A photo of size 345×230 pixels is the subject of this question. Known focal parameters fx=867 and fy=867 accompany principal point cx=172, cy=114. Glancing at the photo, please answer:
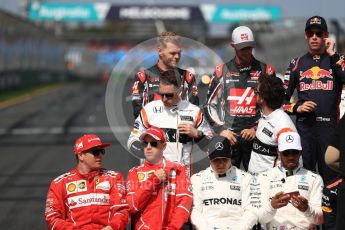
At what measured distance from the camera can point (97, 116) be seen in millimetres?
32719

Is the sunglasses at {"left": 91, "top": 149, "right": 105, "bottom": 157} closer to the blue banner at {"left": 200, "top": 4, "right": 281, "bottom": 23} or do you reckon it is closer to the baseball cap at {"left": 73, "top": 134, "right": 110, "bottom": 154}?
the baseball cap at {"left": 73, "top": 134, "right": 110, "bottom": 154}

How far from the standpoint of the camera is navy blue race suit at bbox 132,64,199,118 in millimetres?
9594

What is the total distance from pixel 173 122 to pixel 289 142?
54.8 inches

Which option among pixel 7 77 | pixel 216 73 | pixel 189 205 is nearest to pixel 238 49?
pixel 216 73

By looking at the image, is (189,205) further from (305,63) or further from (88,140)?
(305,63)

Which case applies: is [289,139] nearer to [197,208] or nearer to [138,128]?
[197,208]

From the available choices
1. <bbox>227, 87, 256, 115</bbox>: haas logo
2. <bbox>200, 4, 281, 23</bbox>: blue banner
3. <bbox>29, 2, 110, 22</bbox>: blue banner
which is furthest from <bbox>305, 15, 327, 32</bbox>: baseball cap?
<bbox>29, 2, 110, 22</bbox>: blue banner

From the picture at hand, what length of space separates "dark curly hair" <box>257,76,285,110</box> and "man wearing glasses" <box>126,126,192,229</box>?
110cm

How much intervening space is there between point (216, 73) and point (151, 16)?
5514 centimetres

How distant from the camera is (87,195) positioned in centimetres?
856

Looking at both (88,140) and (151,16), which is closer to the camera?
(88,140)

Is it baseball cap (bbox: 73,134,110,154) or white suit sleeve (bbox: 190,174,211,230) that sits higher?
baseball cap (bbox: 73,134,110,154)

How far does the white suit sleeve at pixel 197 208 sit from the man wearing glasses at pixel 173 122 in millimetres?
587

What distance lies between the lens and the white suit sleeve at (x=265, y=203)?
8266mm
